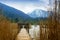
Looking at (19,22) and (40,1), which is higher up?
(40,1)

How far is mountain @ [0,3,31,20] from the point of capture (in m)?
4.02

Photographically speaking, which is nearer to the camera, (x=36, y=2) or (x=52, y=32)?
(x=52, y=32)

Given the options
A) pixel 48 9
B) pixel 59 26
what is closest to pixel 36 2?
pixel 48 9

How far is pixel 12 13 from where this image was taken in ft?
13.2

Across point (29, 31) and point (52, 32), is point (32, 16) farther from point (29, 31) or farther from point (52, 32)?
point (52, 32)

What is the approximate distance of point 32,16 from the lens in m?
4.09

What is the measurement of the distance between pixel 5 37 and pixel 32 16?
63 cm

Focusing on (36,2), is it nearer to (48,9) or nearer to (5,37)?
(48,9)

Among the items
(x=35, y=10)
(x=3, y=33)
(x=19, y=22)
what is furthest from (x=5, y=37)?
(x=35, y=10)

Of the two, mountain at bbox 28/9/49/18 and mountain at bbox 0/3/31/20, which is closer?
mountain at bbox 28/9/49/18

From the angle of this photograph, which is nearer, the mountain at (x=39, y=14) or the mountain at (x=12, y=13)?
the mountain at (x=39, y=14)

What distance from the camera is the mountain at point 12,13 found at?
4.02 meters

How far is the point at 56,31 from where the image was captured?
3650 millimetres

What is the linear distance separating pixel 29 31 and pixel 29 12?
1.03 ft
